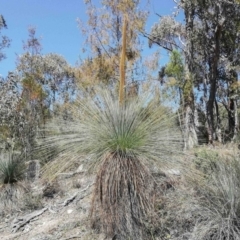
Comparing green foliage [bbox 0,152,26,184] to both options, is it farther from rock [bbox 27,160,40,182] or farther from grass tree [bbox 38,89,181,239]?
grass tree [bbox 38,89,181,239]

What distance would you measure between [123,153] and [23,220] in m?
2.96

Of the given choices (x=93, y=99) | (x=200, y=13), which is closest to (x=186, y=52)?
(x=200, y=13)

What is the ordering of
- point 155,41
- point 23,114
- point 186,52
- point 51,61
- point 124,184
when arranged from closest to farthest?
point 124,184, point 186,52, point 23,114, point 155,41, point 51,61

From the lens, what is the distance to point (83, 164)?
4547mm

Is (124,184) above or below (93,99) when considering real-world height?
below

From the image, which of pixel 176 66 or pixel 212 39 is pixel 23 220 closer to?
pixel 176 66

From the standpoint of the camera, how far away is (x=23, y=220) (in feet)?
20.6

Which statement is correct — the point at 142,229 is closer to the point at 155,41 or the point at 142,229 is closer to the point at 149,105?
the point at 149,105

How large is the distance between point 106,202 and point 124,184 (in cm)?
33

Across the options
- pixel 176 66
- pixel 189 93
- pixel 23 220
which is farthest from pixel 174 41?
pixel 23 220

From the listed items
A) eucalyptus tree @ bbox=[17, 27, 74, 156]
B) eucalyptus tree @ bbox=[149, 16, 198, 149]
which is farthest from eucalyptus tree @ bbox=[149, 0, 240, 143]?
eucalyptus tree @ bbox=[17, 27, 74, 156]

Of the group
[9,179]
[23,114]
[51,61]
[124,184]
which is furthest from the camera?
[51,61]

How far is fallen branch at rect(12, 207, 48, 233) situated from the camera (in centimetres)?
607

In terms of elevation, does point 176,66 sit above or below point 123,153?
above
